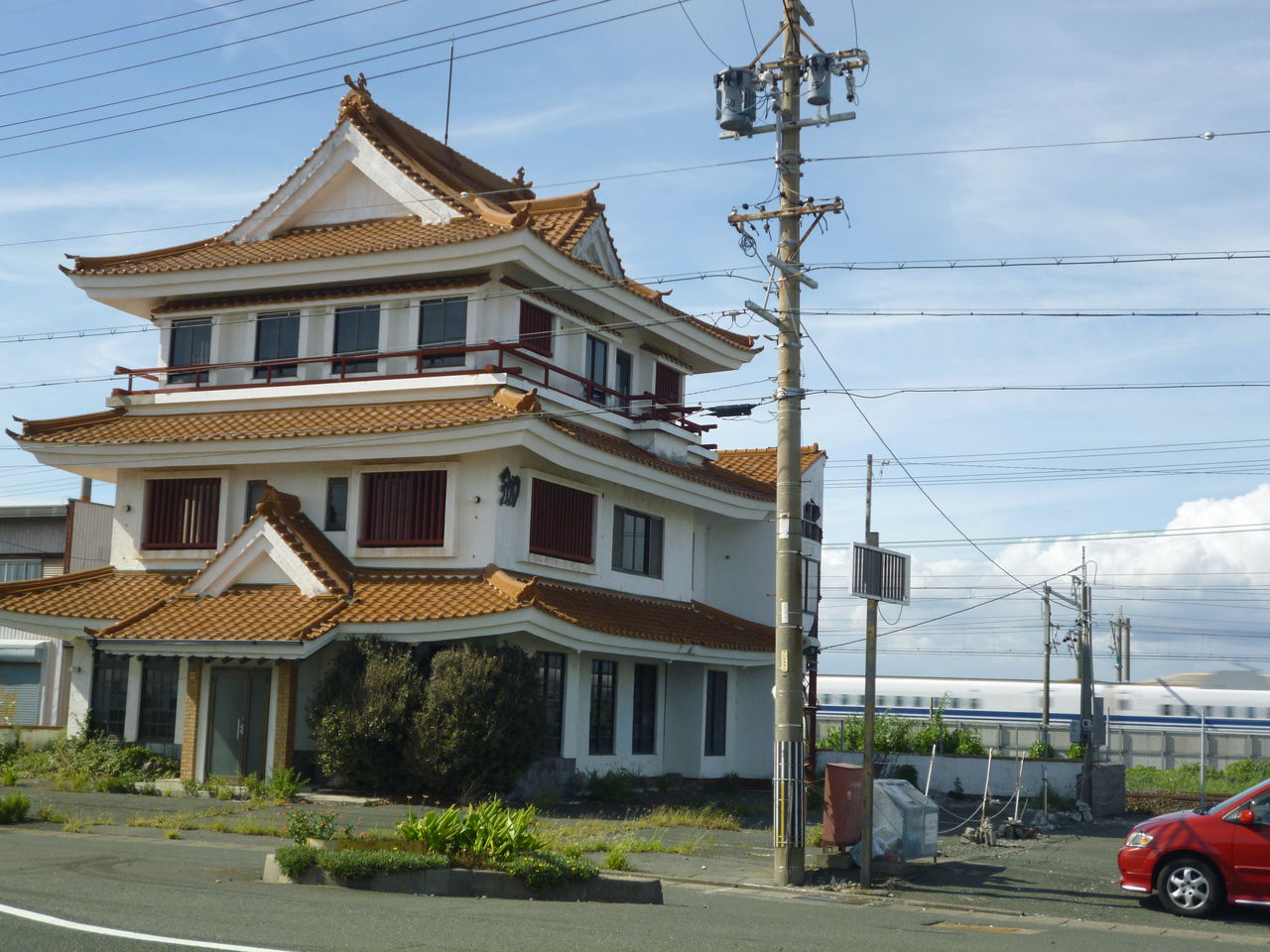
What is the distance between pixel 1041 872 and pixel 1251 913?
12.3 ft

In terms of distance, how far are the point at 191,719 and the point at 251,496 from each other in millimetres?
5250

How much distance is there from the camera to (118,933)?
Answer: 10688 mm

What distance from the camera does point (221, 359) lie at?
31.2m

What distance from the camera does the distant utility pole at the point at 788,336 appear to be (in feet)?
59.4

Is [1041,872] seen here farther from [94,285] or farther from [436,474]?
[94,285]

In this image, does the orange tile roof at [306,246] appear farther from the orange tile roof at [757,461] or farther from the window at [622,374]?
the orange tile roof at [757,461]

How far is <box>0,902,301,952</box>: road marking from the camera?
10094 millimetres

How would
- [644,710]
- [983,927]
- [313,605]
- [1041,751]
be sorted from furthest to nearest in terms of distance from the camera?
[1041,751] → [644,710] → [313,605] → [983,927]

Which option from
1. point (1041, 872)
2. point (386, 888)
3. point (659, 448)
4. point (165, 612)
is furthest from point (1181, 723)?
point (386, 888)

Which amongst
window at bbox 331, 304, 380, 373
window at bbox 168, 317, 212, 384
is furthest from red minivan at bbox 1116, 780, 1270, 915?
window at bbox 168, 317, 212, 384

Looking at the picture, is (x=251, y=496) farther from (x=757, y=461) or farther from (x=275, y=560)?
(x=757, y=461)

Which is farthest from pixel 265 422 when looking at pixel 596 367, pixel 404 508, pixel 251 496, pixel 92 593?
pixel 596 367

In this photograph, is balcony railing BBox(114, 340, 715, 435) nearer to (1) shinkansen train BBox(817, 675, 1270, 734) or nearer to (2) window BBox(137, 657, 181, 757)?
(2) window BBox(137, 657, 181, 757)

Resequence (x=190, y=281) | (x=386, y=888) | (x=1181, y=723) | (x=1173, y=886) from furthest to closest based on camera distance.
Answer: (x=1181, y=723)
(x=190, y=281)
(x=1173, y=886)
(x=386, y=888)
